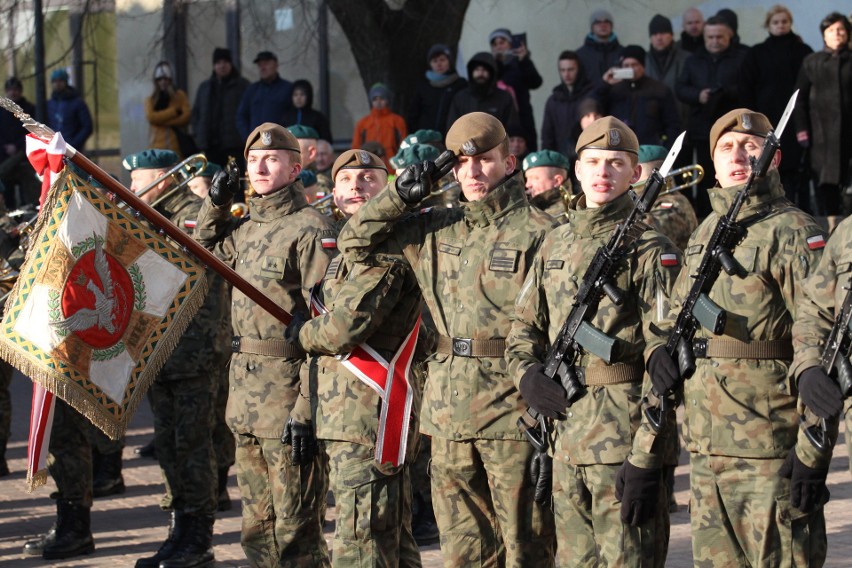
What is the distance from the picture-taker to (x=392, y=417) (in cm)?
682

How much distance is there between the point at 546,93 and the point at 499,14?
1.16 meters

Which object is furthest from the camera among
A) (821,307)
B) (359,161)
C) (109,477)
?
(109,477)

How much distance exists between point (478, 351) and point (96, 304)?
6.26ft

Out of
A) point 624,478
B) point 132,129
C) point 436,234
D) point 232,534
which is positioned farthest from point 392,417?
point 132,129

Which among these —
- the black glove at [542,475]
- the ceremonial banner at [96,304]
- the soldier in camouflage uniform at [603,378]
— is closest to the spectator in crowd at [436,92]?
the ceremonial banner at [96,304]

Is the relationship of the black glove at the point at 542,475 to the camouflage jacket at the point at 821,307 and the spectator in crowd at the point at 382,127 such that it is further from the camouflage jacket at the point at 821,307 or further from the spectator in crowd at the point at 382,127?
the spectator in crowd at the point at 382,127

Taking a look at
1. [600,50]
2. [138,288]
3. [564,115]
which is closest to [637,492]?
[138,288]

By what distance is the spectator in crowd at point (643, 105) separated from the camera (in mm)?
13461

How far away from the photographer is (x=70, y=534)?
29.8 ft

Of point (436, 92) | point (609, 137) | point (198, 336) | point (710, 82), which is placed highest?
point (436, 92)

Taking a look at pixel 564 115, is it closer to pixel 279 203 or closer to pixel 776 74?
pixel 776 74

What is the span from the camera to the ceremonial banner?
7137 mm

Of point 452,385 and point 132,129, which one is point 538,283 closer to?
point 452,385

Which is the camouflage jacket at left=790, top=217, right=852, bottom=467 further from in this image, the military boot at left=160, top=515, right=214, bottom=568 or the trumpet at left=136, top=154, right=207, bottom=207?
the trumpet at left=136, top=154, right=207, bottom=207
